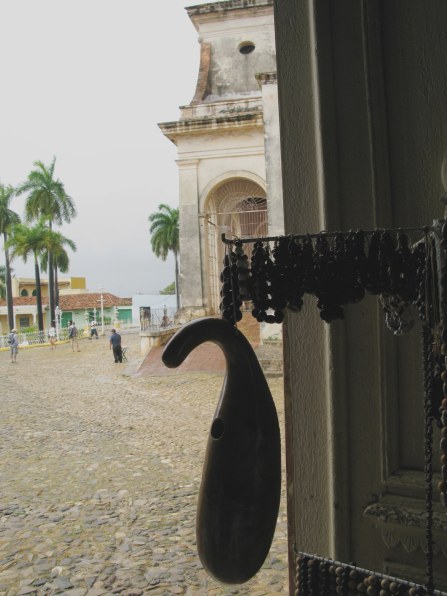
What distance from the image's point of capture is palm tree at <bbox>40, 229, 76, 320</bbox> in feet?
113

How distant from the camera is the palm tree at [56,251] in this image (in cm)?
3447

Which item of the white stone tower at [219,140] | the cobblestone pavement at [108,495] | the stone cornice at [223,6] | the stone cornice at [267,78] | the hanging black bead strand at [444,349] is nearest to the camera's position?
the hanging black bead strand at [444,349]

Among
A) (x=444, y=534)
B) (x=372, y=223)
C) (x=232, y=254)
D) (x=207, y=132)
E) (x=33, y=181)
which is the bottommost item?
(x=444, y=534)

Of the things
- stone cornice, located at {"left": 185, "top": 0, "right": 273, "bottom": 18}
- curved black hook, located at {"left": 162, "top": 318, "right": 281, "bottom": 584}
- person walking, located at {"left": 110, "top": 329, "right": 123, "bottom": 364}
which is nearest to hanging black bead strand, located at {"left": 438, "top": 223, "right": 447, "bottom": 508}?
curved black hook, located at {"left": 162, "top": 318, "right": 281, "bottom": 584}

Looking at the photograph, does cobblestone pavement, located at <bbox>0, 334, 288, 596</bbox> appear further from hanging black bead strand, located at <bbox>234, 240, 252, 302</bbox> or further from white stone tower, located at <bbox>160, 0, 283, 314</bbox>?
white stone tower, located at <bbox>160, 0, 283, 314</bbox>

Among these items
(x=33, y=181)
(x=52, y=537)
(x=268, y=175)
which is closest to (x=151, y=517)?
(x=52, y=537)

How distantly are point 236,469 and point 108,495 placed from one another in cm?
467

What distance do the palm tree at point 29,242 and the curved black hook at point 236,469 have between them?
33809 mm

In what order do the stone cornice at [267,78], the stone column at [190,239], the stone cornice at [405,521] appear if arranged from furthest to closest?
the stone column at [190,239] < the stone cornice at [267,78] < the stone cornice at [405,521]

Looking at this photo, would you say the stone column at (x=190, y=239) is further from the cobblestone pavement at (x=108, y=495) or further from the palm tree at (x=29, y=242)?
the palm tree at (x=29, y=242)

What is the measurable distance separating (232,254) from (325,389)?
822mm

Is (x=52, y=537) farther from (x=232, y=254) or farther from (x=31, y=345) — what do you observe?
(x=31, y=345)

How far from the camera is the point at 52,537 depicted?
4.68 metres

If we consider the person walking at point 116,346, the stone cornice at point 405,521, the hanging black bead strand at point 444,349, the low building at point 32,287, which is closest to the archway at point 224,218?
the person walking at point 116,346
